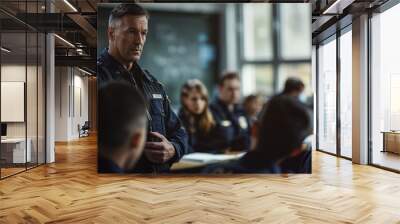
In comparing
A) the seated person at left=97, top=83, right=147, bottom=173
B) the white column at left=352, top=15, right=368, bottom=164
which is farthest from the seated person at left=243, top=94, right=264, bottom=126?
the white column at left=352, top=15, right=368, bottom=164

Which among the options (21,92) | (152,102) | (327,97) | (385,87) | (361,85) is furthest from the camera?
(327,97)

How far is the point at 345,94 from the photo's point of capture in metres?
8.66

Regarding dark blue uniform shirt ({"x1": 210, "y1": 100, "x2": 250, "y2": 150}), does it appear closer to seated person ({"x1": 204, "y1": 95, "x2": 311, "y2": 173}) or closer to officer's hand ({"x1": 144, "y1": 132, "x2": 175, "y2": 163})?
seated person ({"x1": 204, "y1": 95, "x2": 311, "y2": 173})

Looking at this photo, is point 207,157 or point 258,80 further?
point 207,157

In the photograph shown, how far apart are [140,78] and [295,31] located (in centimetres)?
224

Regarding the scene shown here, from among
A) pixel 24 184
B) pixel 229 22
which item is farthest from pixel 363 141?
pixel 24 184

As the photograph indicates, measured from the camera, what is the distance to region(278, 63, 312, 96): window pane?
17.3 feet

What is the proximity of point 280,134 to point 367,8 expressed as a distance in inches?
141

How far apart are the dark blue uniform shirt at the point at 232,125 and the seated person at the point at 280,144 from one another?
191 millimetres

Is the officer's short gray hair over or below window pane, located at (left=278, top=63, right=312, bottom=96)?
over

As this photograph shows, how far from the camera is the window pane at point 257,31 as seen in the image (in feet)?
17.3

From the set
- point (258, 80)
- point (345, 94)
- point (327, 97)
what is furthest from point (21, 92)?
Answer: point (327, 97)

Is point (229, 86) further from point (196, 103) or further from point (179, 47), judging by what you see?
point (179, 47)

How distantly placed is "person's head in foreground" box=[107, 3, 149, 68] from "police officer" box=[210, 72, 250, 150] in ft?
4.15
